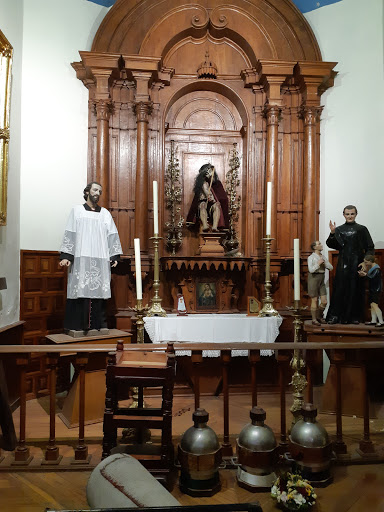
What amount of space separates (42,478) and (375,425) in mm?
3021

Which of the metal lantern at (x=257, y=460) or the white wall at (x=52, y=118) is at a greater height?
the white wall at (x=52, y=118)

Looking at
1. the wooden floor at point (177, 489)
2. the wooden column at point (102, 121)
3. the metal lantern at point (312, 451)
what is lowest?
the wooden floor at point (177, 489)

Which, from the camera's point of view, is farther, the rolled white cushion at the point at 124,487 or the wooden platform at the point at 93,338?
the wooden platform at the point at 93,338

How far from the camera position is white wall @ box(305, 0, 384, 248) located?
561 centimetres

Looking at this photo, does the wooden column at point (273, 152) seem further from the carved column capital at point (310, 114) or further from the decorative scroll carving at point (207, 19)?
the decorative scroll carving at point (207, 19)

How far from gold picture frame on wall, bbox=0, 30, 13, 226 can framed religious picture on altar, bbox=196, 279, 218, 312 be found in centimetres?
246

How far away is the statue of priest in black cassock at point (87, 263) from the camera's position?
4383mm

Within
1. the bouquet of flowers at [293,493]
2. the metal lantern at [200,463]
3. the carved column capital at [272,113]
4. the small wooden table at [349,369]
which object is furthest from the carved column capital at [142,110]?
the bouquet of flowers at [293,493]

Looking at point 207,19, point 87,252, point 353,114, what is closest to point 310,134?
point 353,114

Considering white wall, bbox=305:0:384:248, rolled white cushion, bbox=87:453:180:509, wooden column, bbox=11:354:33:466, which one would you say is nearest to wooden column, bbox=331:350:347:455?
rolled white cushion, bbox=87:453:180:509

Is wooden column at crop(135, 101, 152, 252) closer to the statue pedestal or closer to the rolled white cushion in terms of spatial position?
the statue pedestal

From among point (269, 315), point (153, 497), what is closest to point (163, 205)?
point (269, 315)

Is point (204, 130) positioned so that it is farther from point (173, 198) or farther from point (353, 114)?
point (353, 114)

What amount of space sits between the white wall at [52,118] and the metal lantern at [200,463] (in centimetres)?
332
